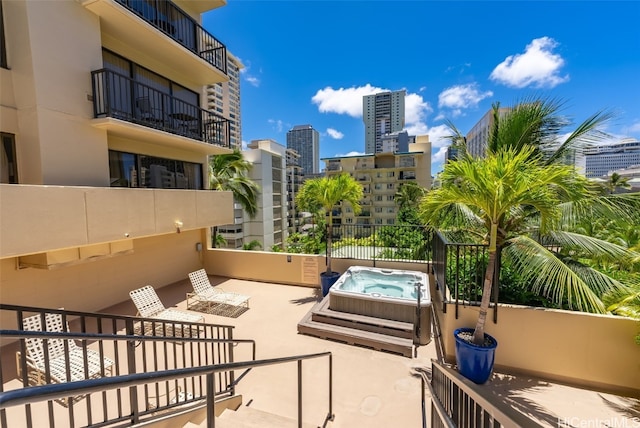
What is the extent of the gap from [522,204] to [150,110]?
375 inches

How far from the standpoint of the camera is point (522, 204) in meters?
4.51

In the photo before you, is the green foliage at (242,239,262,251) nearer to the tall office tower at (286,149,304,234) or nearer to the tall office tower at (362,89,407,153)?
the tall office tower at (286,149,304,234)

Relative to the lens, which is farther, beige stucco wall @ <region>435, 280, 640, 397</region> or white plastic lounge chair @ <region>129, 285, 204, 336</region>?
white plastic lounge chair @ <region>129, 285, 204, 336</region>

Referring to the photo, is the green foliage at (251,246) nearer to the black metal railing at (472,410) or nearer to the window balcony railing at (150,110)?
the window balcony railing at (150,110)

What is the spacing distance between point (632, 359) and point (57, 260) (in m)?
11.2

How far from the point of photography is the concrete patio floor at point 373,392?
391 centimetres

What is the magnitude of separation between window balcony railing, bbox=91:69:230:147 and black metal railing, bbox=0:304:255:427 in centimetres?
515

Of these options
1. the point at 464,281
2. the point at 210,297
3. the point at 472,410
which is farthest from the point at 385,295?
the point at 210,297

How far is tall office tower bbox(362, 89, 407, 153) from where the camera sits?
3356 inches

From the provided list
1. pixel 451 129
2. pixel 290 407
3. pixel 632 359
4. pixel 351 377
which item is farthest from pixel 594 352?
pixel 290 407

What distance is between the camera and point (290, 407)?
415 centimetres

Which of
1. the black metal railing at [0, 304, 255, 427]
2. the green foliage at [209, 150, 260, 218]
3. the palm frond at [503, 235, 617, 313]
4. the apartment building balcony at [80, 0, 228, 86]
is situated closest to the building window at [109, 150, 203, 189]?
the apartment building balcony at [80, 0, 228, 86]

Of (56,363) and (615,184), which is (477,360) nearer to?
(56,363)

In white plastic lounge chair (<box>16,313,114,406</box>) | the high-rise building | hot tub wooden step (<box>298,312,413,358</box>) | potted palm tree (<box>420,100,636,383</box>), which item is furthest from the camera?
the high-rise building
